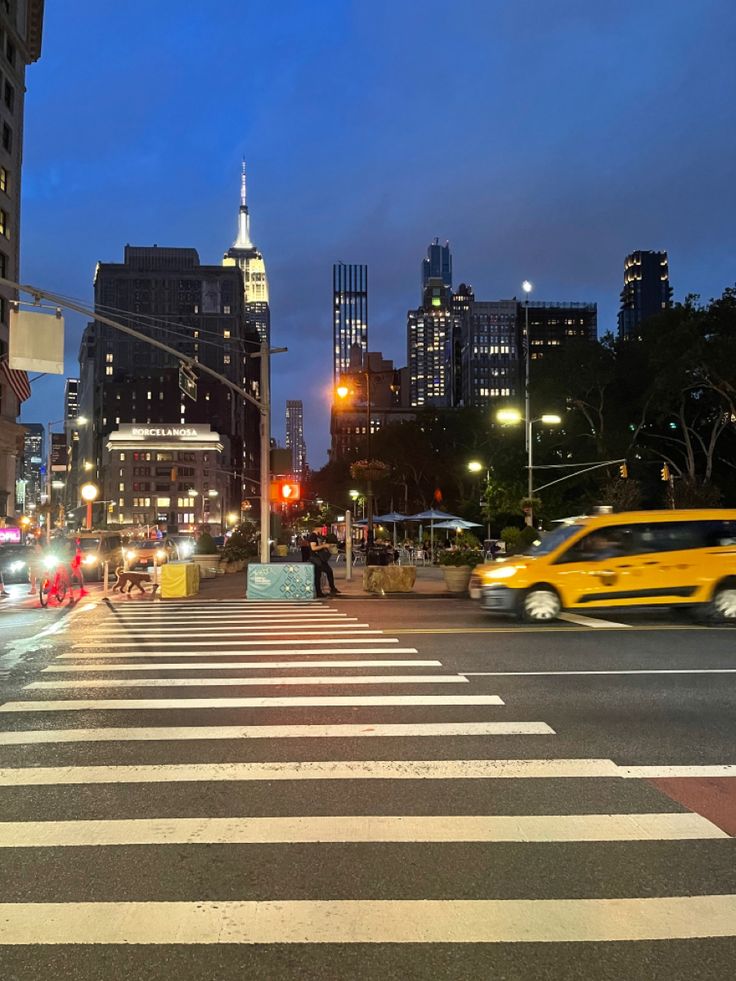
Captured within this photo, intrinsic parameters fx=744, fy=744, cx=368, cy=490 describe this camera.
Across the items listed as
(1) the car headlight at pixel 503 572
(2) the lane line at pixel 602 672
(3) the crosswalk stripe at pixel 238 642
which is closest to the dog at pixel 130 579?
(3) the crosswalk stripe at pixel 238 642

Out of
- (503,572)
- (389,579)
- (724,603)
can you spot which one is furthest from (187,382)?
(724,603)

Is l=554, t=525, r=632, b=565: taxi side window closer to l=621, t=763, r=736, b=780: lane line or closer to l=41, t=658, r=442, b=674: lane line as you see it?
l=41, t=658, r=442, b=674: lane line

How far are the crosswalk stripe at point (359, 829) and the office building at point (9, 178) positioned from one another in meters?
58.9

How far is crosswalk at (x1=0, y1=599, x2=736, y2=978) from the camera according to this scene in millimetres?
3666

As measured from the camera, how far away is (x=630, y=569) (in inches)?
578

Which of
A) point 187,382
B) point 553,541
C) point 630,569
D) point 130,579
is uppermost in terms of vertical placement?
point 187,382

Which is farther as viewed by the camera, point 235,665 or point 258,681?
point 235,665

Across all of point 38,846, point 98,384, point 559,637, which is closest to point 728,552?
point 559,637

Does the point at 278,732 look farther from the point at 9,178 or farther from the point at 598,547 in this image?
the point at 9,178

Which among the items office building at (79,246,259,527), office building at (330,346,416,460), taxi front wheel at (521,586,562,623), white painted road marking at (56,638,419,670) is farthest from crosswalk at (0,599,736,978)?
office building at (79,246,259,527)

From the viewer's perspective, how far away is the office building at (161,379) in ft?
507

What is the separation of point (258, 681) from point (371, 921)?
235 inches

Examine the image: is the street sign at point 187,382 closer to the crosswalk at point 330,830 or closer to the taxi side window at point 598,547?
the taxi side window at point 598,547

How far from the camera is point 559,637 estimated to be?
13.0 m
